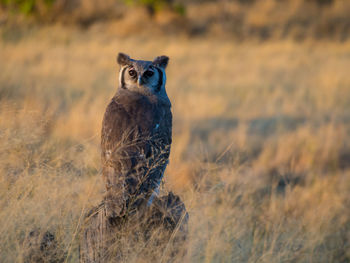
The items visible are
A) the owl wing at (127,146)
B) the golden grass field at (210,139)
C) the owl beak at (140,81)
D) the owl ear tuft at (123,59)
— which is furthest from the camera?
the owl ear tuft at (123,59)

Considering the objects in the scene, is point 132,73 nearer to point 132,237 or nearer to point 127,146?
point 127,146

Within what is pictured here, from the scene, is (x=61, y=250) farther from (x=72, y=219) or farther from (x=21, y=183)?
(x=21, y=183)

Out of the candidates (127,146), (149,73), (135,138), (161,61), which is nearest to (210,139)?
(161,61)

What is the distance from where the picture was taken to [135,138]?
316cm

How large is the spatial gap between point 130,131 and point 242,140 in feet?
16.1

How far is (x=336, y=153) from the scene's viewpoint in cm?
771

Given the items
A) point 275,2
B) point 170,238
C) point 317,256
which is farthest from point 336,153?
point 275,2

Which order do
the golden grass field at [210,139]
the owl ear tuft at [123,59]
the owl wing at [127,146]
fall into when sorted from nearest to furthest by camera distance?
the owl wing at [127,146] → the golden grass field at [210,139] → the owl ear tuft at [123,59]

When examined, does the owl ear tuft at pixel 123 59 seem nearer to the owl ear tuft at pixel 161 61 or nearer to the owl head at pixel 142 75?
the owl head at pixel 142 75

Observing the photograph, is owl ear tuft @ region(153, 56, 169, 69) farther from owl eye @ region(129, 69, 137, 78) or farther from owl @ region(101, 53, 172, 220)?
owl eye @ region(129, 69, 137, 78)

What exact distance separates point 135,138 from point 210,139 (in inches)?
201

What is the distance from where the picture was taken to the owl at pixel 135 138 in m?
2.96

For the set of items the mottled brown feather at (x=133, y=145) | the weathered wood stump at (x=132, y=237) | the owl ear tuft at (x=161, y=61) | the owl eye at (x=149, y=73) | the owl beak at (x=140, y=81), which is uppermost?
the owl ear tuft at (x=161, y=61)

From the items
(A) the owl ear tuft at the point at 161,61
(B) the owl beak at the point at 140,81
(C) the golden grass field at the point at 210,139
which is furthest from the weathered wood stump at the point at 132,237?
(A) the owl ear tuft at the point at 161,61
